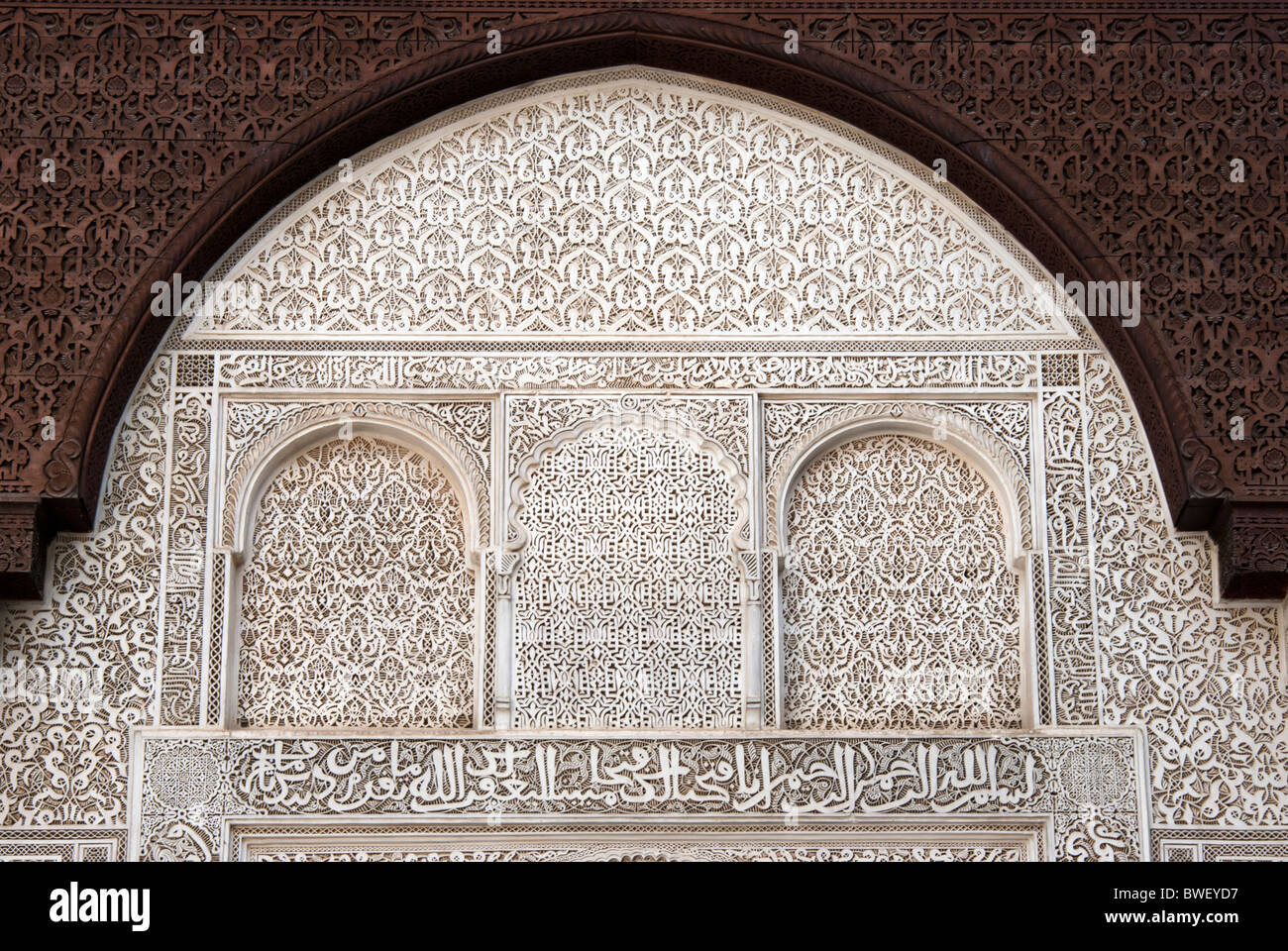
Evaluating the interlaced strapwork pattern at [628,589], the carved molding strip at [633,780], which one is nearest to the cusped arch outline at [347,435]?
the interlaced strapwork pattern at [628,589]

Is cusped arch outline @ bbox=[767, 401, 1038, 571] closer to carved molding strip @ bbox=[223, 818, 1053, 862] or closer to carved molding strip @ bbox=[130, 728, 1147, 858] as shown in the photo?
carved molding strip @ bbox=[130, 728, 1147, 858]

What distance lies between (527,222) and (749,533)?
1.08m

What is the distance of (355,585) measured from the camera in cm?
646

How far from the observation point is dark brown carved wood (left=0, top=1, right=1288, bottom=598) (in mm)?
6484

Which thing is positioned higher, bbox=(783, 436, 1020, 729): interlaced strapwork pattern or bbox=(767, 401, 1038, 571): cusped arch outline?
bbox=(767, 401, 1038, 571): cusped arch outline

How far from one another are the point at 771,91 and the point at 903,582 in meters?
1.47

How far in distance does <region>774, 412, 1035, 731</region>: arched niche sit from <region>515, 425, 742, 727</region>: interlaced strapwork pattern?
7.0 inches

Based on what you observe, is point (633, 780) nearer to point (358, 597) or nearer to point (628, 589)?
point (628, 589)

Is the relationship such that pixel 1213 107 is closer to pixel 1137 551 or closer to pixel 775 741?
pixel 1137 551

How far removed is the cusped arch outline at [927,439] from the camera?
648cm

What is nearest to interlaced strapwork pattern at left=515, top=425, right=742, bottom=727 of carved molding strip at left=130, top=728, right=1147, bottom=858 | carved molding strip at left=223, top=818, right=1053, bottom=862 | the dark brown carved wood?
carved molding strip at left=130, top=728, right=1147, bottom=858

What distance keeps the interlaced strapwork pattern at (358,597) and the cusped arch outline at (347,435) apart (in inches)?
1.3

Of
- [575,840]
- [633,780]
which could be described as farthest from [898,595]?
[575,840]

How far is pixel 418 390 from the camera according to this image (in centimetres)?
656
